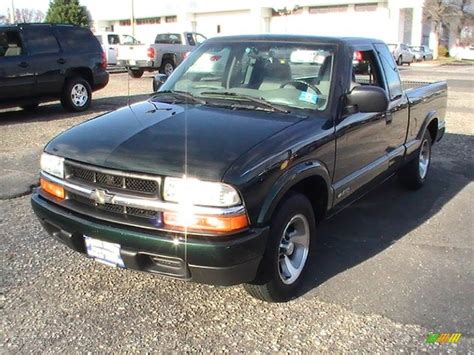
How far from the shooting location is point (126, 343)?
10.1ft

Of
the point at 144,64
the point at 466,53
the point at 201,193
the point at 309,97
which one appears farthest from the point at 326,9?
the point at 201,193

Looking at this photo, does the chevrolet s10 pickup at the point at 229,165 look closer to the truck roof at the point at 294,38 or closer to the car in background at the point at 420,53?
the truck roof at the point at 294,38

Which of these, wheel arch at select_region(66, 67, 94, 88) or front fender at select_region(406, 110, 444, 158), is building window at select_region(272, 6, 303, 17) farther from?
front fender at select_region(406, 110, 444, 158)

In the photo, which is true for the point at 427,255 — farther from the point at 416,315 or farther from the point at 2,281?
the point at 2,281

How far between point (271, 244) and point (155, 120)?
47.7 inches

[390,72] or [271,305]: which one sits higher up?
[390,72]

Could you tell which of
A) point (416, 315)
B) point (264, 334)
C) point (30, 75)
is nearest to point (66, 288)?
point (264, 334)

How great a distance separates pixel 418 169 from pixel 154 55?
49.4ft

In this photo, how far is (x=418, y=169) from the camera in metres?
6.13

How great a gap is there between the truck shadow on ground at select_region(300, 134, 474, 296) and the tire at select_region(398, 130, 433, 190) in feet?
0.35

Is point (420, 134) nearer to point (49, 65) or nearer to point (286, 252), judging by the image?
point (286, 252)

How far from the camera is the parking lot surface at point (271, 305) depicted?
312cm

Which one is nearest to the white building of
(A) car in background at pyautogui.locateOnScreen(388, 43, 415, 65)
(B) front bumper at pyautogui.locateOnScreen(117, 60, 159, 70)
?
(A) car in background at pyautogui.locateOnScreen(388, 43, 415, 65)

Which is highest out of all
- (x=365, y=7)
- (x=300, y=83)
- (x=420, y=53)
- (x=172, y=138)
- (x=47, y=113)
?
(x=365, y=7)
